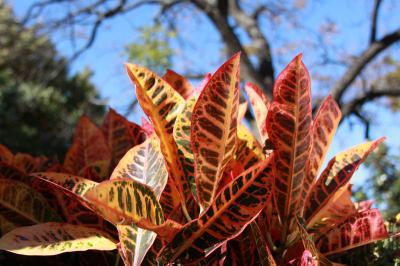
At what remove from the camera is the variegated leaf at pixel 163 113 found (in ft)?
1.95

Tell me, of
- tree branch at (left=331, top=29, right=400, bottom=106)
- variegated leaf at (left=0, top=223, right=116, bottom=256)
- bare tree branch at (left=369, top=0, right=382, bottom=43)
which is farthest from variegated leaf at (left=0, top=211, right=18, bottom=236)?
bare tree branch at (left=369, top=0, right=382, bottom=43)

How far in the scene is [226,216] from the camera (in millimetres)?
537

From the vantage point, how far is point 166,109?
0.62 metres

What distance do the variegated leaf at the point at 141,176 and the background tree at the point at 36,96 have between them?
8336mm

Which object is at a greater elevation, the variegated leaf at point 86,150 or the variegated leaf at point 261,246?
the variegated leaf at point 86,150

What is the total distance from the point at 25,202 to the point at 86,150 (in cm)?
22

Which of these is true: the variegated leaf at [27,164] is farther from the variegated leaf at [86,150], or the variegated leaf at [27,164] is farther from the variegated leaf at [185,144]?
the variegated leaf at [185,144]

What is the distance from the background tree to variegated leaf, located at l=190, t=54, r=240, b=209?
8422 millimetres

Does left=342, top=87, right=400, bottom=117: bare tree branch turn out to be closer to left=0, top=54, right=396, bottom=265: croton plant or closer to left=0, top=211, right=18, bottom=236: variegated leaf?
left=0, top=54, right=396, bottom=265: croton plant

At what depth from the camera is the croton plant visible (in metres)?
0.53

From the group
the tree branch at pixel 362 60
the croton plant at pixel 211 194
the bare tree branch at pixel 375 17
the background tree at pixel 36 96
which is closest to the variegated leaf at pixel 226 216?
the croton plant at pixel 211 194

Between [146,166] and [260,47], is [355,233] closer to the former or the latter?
[146,166]

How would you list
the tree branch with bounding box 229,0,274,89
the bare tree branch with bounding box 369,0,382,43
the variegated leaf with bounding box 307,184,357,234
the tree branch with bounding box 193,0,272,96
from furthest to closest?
the tree branch with bounding box 229,0,274,89 < the bare tree branch with bounding box 369,0,382,43 < the tree branch with bounding box 193,0,272,96 < the variegated leaf with bounding box 307,184,357,234

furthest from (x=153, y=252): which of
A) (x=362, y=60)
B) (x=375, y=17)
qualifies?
(x=375, y=17)
